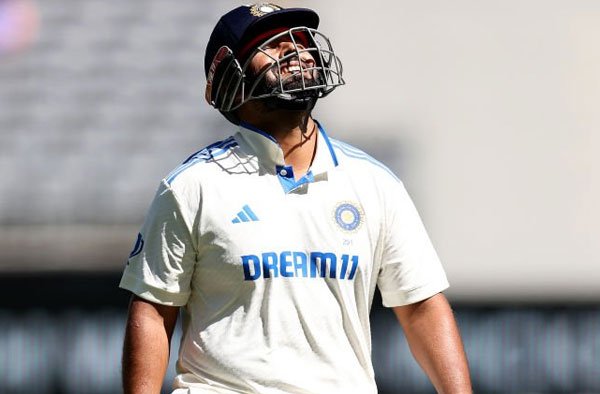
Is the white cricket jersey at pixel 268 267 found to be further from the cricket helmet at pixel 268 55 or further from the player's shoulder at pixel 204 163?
the cricket helmet at pixel 268 55

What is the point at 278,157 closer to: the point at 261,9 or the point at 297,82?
the point at 297,82

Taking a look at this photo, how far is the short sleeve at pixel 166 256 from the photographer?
3143mm

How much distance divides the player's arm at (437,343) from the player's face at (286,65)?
1.95 feet

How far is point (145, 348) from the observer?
3.14 metres

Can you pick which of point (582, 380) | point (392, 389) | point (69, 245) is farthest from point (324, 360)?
point (69, 245)

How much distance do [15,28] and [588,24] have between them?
13.1 ft

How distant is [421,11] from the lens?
969 centimetres

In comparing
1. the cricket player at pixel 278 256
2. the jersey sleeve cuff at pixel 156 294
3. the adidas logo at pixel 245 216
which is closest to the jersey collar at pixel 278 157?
the cricket player at pixel 278 256

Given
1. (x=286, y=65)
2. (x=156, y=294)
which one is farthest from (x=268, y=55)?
(x=156, y=294)

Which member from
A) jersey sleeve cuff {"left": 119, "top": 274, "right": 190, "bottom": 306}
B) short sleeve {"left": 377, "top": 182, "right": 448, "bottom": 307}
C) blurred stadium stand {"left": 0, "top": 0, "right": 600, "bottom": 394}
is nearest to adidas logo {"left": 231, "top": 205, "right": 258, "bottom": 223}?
jersey sleeve cuff {"left": 119, "top": 274, "right": 190, "bottom": 306}

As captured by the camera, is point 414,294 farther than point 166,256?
Yes

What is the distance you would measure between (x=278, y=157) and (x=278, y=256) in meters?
0.27

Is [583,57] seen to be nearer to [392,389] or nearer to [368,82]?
[368,82]

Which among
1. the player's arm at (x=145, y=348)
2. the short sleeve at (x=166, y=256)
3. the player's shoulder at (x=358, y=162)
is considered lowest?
the player's arm at (x=145, y=348)
